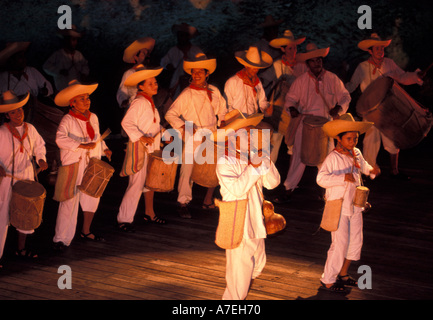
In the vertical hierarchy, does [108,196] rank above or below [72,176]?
below

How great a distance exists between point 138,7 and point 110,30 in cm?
120

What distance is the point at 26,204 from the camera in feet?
20.5

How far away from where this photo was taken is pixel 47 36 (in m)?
15.8

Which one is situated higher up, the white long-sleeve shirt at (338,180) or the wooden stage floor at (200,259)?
the white long-sleeve shirt at (338,180)

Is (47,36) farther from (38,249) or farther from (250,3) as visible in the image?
(38,249)

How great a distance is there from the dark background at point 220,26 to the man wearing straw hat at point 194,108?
7196 millimetres

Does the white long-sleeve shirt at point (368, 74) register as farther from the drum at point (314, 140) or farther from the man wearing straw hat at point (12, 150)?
the man wearing straw hat at point (12, 150)

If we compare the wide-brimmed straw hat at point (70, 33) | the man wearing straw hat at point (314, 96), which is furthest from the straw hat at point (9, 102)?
the wide-brimmed straw hat at point (70, 33)

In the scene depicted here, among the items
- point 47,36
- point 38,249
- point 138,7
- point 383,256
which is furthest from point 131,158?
point 138,7

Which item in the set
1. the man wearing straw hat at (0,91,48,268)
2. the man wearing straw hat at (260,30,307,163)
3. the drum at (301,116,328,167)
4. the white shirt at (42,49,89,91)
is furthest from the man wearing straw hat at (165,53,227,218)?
the white shirt at (42,49,89,91)

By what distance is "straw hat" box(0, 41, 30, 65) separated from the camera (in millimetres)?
8844

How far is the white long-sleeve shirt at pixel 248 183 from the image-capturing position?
491 centimetres

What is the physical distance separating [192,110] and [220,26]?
9.88 metres

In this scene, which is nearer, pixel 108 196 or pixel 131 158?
pixel 131 158
